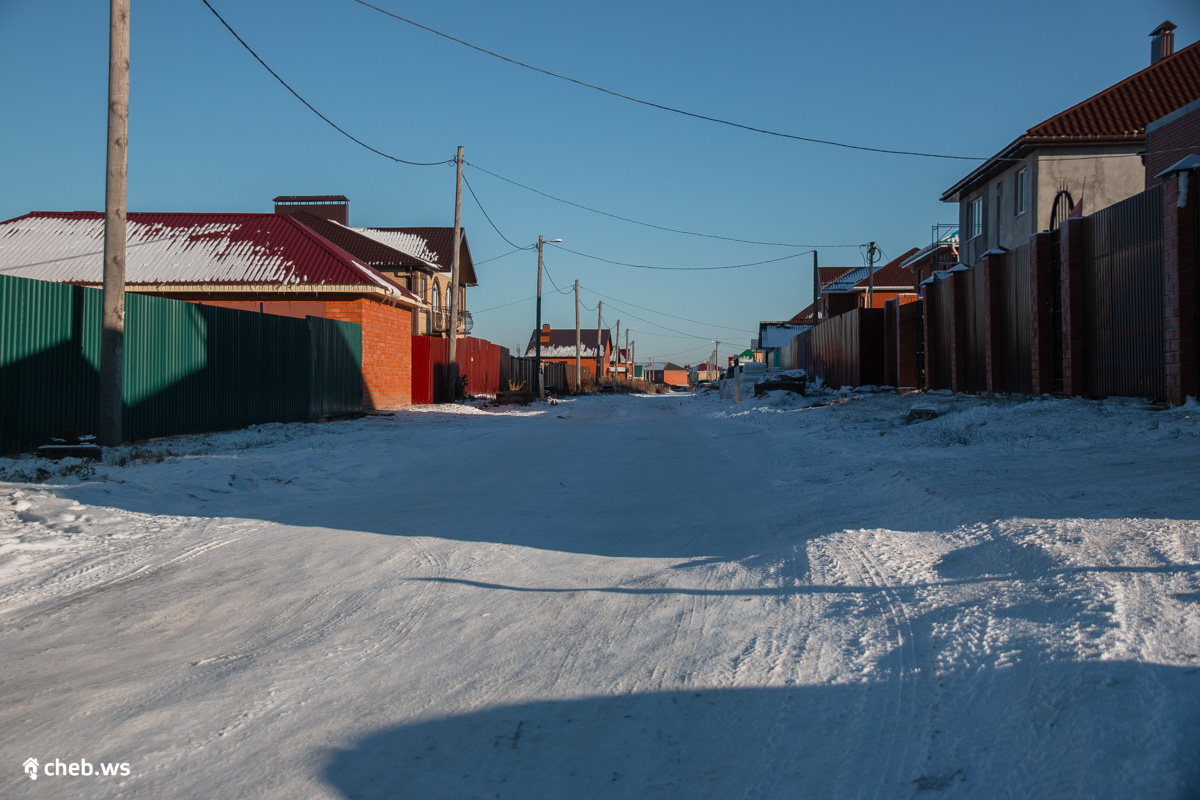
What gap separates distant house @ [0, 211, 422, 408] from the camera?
69.5ft

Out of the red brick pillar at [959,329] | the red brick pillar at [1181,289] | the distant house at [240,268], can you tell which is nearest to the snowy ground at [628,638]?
the red brick pillar at [1181,289]

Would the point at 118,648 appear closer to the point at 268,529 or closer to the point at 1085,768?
the point at 268,529

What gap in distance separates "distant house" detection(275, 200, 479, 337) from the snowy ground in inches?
1192

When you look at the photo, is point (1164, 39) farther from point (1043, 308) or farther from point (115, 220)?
point (115, 220)

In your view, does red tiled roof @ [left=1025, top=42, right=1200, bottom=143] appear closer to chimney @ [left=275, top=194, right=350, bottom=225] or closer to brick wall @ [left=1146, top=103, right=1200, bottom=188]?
brick wall @ [left=1146, top=103, right=1200, bottom=188]

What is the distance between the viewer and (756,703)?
2.88 m

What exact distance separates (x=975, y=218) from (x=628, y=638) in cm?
3032

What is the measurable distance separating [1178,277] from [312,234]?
2116 cm

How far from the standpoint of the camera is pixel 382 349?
22.1m

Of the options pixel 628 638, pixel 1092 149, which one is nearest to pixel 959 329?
pixel 1092 149

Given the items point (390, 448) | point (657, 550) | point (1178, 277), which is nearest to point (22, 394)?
point (390, 448)

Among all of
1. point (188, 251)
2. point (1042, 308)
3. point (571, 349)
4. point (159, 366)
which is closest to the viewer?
point (159, 366)

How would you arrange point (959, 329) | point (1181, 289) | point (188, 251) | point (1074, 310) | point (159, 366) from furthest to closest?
point (188, 251), point (959, 329), point (159, 366), point (1074, 310), point (1181, 289)

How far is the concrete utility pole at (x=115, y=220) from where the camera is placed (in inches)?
379
